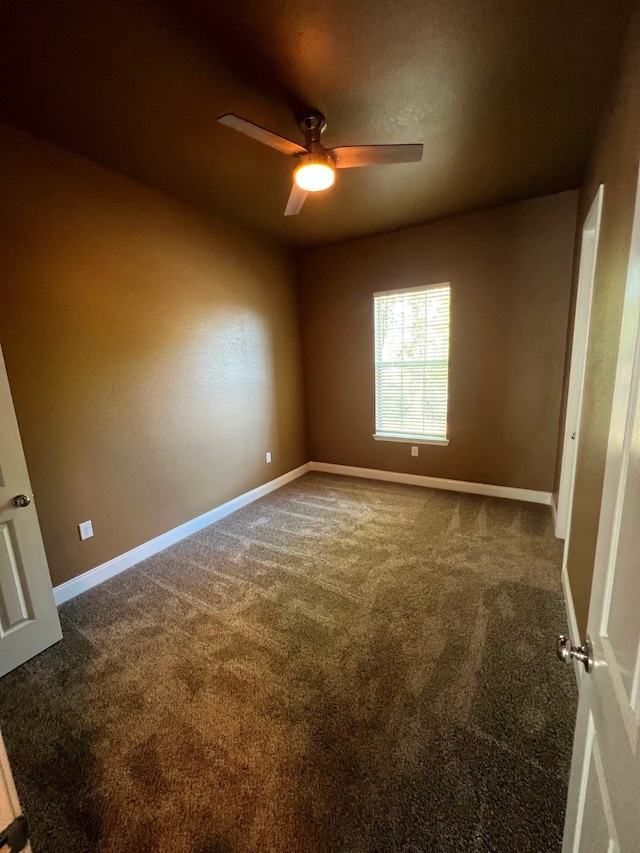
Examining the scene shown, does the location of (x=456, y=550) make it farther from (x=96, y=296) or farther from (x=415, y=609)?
(x=96, y=296)

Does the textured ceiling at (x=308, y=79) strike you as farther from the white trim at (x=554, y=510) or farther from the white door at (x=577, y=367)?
the white trim at (x=554, y=510)

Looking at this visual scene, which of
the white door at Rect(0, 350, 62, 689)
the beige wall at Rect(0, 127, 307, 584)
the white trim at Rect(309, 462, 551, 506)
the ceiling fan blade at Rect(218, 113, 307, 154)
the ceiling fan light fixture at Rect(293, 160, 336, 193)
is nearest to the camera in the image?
the ceiling fan blade at Rect(218, 113, 307, 154)

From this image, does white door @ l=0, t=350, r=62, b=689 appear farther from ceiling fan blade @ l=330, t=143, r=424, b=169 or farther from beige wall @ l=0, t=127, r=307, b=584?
ceiling fan blade @ l=330, t=143, r=424, b=169

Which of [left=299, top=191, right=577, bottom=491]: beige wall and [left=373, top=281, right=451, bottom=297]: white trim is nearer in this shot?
[left=299, top=191, right=577, bottom=491]: beige wall

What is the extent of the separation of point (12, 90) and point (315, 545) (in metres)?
3.08

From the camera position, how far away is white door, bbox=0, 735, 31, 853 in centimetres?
52

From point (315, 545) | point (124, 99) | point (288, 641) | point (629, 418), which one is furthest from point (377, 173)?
point (288, 641)

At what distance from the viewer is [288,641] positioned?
183 cm

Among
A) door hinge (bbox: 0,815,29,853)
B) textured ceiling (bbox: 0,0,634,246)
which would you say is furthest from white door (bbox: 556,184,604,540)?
door hinge (bbox: 0,815,29,853)

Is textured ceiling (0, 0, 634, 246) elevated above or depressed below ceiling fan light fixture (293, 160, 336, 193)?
above

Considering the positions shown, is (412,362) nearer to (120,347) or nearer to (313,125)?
(313,125)

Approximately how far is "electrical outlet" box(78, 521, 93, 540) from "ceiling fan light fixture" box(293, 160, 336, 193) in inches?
97.8

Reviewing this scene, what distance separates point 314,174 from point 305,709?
2.52m

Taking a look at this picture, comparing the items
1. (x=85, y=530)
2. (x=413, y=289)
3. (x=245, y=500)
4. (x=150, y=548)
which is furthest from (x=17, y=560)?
(x=413, y=289)
